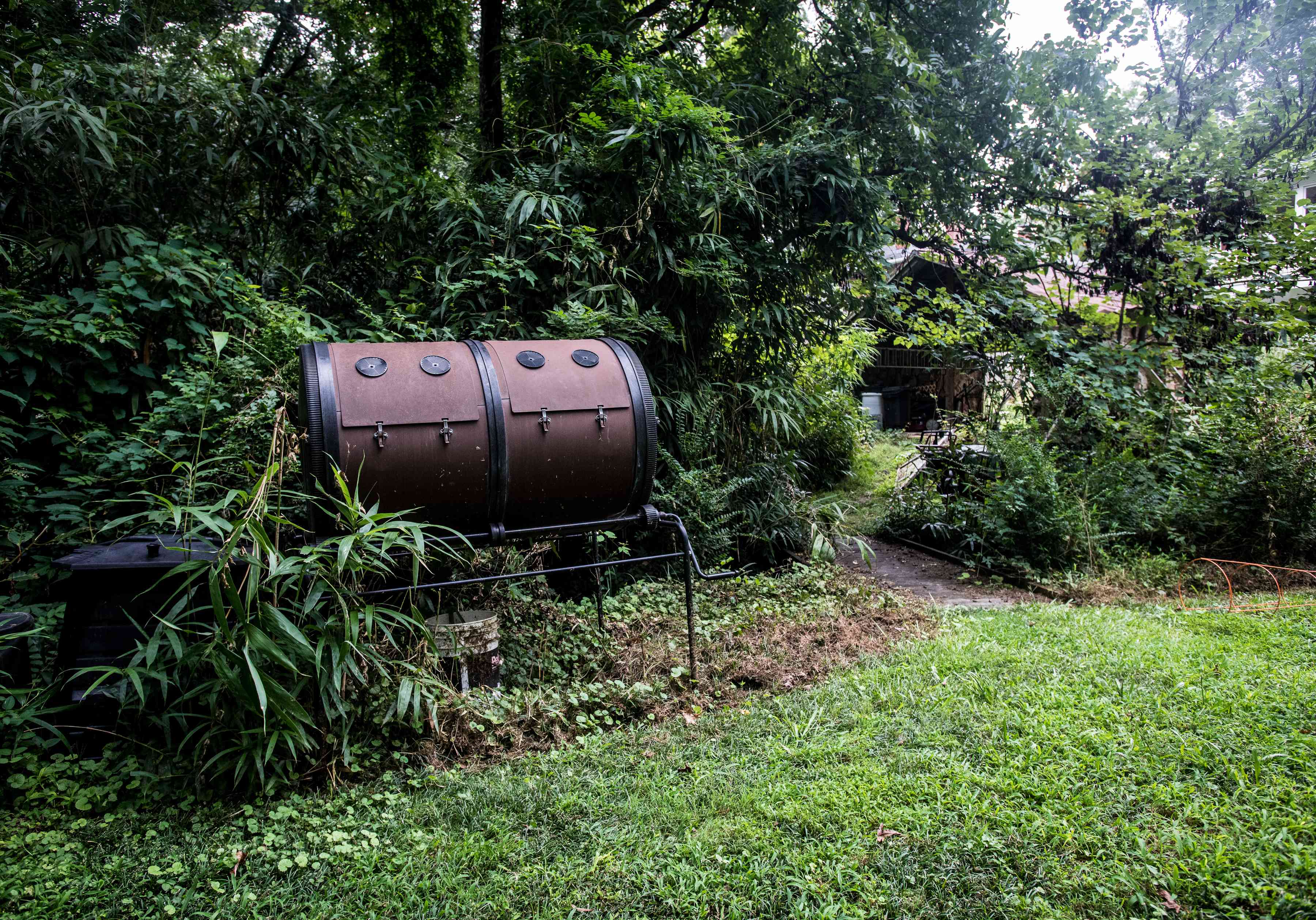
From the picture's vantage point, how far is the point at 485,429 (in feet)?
10.8

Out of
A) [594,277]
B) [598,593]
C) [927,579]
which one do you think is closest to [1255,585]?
[927,579]

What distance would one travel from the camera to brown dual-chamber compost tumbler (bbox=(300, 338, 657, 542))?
3.09 meters

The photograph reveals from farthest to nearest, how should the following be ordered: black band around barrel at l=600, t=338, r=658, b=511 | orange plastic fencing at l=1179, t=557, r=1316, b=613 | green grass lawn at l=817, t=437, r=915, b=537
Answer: green grass lawn at l=817, t=437, r=915, b=537, orange plastic fencing at l=1179, t=557, r=1316, b=613, black band around barrel at l=600, t=338, r=658, b=511

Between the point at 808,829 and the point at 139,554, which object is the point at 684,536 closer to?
the point at 808,829

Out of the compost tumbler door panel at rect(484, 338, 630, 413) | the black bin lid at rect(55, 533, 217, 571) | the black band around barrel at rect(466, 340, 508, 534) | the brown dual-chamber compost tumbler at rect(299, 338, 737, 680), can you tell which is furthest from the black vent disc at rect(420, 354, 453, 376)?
the black bin lid at rect(55, 533, 217, 571)

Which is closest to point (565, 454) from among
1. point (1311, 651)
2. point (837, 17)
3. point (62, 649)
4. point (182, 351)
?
point (62, 649)

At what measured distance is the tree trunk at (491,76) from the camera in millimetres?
6285

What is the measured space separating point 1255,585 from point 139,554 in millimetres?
7663

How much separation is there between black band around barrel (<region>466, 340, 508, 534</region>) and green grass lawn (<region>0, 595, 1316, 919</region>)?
113 cm

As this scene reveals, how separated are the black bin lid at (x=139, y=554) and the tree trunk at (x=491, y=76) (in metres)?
4.55

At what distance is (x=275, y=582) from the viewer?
8.93 feet

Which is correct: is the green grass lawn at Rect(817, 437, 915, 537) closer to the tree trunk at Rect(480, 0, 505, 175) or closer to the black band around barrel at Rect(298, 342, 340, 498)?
the tree trunk at Rect(480, 0, 505, 175)

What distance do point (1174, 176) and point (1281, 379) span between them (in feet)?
10.2

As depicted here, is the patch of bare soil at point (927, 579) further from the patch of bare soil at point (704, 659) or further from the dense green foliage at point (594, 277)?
the patch of bare soil at point (704, 659)
